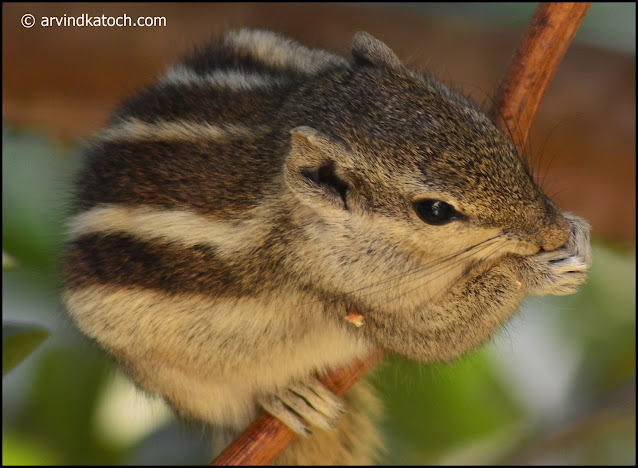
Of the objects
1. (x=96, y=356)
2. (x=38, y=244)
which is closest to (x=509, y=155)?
(x=96, y=356)

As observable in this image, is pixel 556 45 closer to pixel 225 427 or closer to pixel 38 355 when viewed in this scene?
pixel 225 427

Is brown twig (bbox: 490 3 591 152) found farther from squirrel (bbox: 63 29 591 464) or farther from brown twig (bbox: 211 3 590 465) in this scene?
squirrel (bbox: 63 29 591 464)

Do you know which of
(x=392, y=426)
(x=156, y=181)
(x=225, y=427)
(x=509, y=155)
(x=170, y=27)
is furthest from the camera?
(x=170, y=27)

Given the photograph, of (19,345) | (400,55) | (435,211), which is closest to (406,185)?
(435,211)

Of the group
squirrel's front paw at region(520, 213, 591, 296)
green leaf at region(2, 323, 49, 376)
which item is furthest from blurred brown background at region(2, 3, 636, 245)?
green leaf at region(2, 323, 49, 376)

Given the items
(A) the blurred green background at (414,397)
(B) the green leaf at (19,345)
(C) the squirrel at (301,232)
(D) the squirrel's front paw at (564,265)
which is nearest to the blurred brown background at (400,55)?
(A) the blurred green background at (414,397)

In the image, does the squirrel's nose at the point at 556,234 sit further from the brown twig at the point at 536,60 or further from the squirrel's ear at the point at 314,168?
the squirrel's ear at the point at 314,168

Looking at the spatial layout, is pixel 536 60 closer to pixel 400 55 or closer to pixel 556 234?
pixel 556 234
